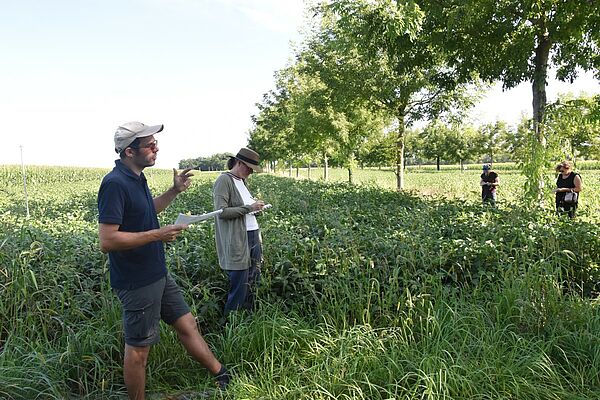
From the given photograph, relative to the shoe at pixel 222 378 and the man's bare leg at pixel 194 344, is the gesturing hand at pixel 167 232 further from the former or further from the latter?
the shoe at pixel 222 378

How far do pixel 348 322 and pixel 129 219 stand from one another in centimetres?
208

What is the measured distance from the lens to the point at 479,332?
3328mm

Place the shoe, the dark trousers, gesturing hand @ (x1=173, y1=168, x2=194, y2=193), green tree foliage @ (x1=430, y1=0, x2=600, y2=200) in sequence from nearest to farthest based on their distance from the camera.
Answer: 1. the shoe
2. gesturing hand @ (x1=173, y1=168, x2=194, y2=193)
3. the dark trousers
4. green tree foliage @ (x1=430, y1=0, x2=600, y2=200)

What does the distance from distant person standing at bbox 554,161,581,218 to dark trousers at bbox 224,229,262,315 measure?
6049 mm

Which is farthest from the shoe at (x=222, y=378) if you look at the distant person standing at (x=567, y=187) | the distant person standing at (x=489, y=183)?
the distant person standing at (x=489, y=183)

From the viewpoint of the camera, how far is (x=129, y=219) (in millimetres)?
2621

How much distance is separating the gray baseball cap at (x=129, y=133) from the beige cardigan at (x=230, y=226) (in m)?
1.30

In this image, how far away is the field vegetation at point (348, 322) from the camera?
2814 millimetres

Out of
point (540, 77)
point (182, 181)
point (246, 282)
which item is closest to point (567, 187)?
point (540, 77)

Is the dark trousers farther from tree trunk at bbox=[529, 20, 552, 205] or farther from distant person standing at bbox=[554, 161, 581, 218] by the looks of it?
tree trunk at bbox=[529, 20, 552, 205]

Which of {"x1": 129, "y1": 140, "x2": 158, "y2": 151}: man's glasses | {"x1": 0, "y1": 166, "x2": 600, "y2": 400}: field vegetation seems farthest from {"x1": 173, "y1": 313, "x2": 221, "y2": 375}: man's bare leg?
{"x1": 129, "y1": 140, "x2": 158, "y2": 151}: man's glasses

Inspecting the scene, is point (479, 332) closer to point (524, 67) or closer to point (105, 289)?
point (105, 289)

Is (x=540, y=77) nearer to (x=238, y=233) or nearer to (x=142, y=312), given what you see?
(x=238, y=233)

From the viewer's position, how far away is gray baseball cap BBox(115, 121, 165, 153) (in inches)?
105
